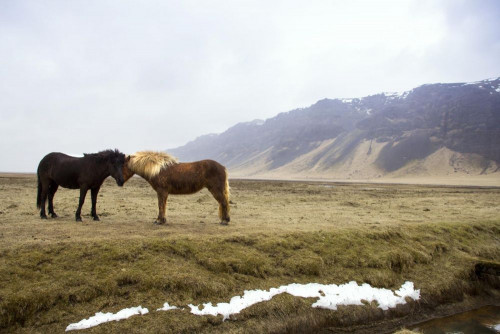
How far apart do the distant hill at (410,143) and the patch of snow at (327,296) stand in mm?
112489

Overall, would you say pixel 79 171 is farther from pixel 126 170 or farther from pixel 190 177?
pixel 190 177

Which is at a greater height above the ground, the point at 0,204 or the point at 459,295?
the point at 0,204

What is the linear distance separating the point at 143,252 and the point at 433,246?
1088 centimetres

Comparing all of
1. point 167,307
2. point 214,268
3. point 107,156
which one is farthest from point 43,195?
point 167,307

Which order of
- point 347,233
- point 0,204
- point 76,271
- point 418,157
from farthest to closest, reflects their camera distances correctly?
point 418,157 < point 0,204 < point 347,233 < point 76,271

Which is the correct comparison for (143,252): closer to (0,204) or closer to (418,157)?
(0,204)

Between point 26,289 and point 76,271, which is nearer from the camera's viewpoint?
point 26,289

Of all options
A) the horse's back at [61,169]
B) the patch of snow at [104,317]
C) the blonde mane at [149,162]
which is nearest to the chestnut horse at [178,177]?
the blonde mane at [149,162]

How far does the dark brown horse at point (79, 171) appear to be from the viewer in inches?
463

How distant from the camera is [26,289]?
6.63 m

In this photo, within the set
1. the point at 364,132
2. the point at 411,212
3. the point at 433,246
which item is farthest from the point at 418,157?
the point at 433,246

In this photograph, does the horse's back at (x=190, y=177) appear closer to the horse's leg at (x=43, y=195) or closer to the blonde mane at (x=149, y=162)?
the blonde mane at (x=149, y=162)

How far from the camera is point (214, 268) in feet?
27.8

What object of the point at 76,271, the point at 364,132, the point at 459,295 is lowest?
the point at 459,295
